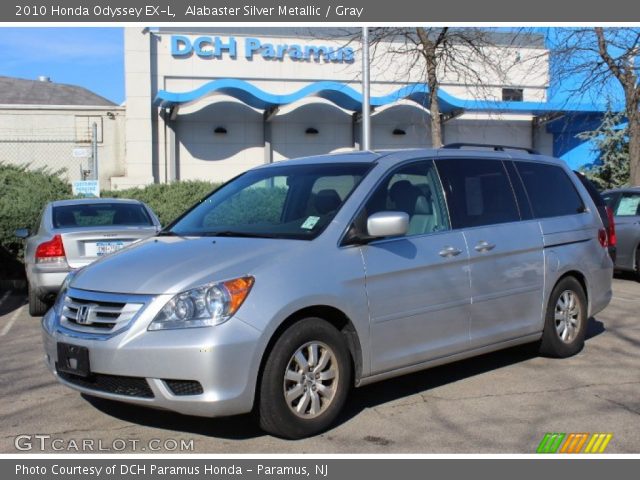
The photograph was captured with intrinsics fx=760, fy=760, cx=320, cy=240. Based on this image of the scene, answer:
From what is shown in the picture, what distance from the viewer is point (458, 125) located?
2738cm

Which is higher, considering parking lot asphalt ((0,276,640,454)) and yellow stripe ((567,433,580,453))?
parking lot asphalt ((0,276,640,454))

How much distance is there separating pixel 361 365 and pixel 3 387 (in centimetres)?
307

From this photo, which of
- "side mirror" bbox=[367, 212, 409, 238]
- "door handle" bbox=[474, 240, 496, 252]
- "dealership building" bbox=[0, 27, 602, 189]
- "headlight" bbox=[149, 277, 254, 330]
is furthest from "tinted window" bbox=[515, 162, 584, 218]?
"dealership building" bbox=[0, 27, 602, 189]

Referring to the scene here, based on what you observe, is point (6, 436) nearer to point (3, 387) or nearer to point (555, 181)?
point (3, 387)

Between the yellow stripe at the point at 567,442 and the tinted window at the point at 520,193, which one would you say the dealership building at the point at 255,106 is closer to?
the tinted window at the point at 520,193

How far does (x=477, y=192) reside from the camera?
6180 mm

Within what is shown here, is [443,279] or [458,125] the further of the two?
[458,125]

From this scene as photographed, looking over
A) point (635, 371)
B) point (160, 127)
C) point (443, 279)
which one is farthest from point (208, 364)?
point (160, 127)

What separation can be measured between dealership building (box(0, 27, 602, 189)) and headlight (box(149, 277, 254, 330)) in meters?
18.4

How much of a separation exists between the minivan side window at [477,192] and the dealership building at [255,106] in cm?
1649

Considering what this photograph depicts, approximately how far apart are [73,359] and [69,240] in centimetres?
466

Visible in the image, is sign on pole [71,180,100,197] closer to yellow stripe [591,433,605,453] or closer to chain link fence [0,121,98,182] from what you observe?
chain link fence [0,121,98,182]

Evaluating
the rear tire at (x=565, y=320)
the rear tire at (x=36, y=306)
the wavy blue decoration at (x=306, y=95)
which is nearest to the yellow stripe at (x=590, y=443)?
the rear tire at (x=565, y=320)

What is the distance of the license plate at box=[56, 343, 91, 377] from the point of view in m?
4.61
